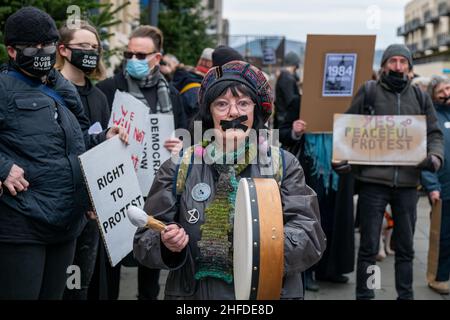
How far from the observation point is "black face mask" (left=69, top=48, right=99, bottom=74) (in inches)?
163

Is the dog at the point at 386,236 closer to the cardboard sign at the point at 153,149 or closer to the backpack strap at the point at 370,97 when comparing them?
the backpack strap at the point at 370,97

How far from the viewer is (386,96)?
17.0 feet

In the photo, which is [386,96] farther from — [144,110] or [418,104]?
[144,110]

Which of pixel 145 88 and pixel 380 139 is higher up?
pixel 145 88

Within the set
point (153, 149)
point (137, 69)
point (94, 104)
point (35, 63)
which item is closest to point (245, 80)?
point (35, 63)

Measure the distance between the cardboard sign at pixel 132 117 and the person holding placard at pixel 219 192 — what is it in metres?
1.80

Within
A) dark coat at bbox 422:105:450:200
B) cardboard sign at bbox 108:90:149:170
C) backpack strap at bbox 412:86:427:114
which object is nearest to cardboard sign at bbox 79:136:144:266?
cardboard sign at bbox 108:90:149:170

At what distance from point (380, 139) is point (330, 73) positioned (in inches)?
31.8

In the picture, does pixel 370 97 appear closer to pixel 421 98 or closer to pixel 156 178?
pixel 421 98

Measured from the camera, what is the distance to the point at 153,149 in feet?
15.2

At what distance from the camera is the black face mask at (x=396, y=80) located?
5066 mm

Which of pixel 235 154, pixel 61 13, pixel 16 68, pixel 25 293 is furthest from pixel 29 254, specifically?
pixel 61 13

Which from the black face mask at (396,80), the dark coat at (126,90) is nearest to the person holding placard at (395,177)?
the black face mask at (396,80)

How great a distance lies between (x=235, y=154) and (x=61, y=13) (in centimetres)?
299
